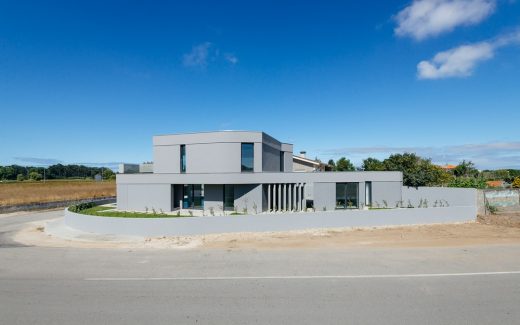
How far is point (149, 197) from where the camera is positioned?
904 inches

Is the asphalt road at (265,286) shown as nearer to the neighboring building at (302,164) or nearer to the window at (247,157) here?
the window at (247,157)

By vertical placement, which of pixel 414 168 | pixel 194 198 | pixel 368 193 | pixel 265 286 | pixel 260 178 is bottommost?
pixel 265 286

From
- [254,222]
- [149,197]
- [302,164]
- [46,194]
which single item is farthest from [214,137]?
[46,194]

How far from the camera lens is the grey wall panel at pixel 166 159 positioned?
23.8 m

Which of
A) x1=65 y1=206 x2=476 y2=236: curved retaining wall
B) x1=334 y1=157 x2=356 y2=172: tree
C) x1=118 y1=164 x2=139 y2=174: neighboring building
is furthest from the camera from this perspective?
x1=334 y1=157 x2=356 y2=172: tree

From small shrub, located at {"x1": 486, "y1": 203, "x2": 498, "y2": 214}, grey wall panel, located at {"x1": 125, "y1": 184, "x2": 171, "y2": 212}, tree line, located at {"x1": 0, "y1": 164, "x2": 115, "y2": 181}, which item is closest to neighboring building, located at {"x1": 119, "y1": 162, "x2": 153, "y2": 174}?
grey wall panel, located at {"x1": 125, "y1": 184, "x2": 171, "y2": 212}

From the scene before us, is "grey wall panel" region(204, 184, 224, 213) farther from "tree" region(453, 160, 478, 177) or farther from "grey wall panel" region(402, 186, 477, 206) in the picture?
"tree" region(453, 160, 478, 177)

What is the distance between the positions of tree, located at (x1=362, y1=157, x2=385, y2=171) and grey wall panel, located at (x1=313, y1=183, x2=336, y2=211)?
2308 centimetres

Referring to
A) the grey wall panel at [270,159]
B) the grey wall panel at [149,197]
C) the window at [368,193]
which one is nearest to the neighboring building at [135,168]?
the grey wall panel at [149,197]

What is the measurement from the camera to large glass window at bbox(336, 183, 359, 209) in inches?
899

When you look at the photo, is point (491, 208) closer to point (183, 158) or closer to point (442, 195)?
point (442, 195)

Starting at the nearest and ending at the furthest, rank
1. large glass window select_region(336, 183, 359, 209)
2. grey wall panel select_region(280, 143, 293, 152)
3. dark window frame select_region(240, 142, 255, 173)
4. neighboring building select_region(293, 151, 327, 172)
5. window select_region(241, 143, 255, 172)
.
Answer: dark window frame select_region(240, 142, 255, 173), window select_region(241, 143, 255, 172), large glass window select_region(336, 183, 359, 209), grey wall panel select_region(280, 143, 293, 152), neighboring building select_region(293, 151, 327, 172)

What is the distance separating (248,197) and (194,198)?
4702 millimetres

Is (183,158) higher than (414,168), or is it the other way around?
(183,158)
